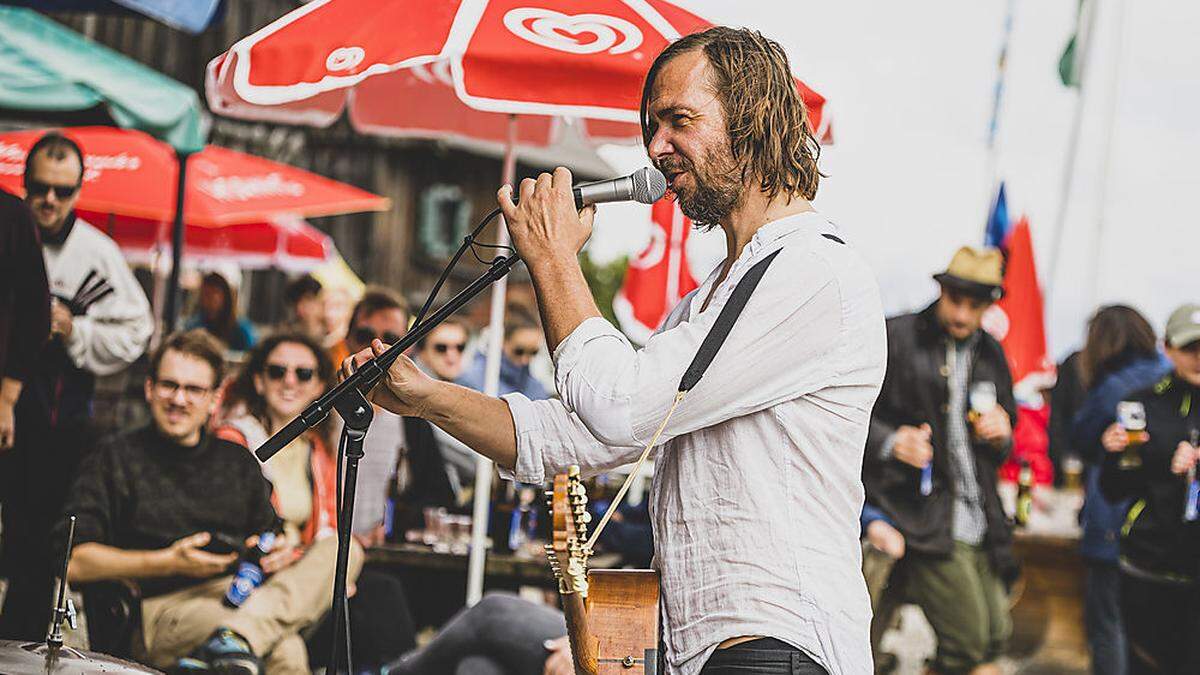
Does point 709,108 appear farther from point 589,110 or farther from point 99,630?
point 99,630

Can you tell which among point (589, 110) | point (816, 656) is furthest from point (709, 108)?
point (589, 110)

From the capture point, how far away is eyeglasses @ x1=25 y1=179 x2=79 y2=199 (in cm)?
642

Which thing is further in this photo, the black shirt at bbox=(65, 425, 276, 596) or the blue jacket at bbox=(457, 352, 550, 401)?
the blue jacket at bbox=(457, 352, 550, 401)

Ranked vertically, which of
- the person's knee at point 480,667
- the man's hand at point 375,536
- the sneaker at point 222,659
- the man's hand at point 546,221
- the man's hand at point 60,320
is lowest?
the sneaker at point 222,659

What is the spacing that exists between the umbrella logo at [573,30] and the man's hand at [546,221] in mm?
1920

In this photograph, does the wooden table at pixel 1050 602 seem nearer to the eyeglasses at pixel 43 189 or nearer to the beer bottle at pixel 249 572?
the beer bottle at pixel 249 572

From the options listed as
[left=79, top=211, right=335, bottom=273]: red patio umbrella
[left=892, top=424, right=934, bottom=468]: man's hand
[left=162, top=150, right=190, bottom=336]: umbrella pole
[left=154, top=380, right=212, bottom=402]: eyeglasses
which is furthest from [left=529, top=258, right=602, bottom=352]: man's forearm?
[left=79, top=211, right=335, bottom=273]: red patio umbrella

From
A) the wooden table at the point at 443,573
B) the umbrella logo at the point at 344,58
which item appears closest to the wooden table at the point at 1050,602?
the wooden table at the point at 443,573

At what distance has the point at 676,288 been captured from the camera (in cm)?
1080

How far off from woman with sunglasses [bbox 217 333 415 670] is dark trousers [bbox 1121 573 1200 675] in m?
3.64

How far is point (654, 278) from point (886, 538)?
13.5 ft

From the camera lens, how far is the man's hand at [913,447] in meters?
6.88

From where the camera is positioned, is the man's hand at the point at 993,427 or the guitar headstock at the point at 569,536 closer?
the guitar headstock at the point at 569,536

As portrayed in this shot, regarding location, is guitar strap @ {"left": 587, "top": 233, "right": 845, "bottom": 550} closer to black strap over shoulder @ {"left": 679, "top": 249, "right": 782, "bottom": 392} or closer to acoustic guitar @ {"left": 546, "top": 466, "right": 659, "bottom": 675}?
black strap over shoulder @ {"left": 679, "top": 249, "right": 782, "bottom": 392}
